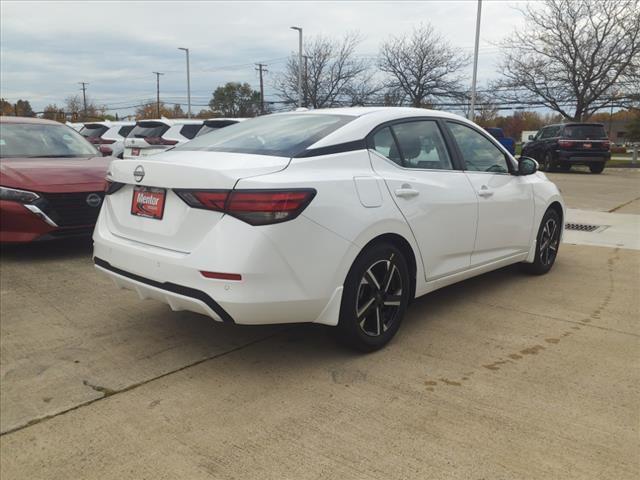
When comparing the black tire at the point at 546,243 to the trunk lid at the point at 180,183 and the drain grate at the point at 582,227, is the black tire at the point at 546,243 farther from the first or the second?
the trunk lid at the point at 180,183

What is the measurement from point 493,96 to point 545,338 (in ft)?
95.4

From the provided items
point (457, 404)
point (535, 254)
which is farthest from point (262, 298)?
point (535, 254)

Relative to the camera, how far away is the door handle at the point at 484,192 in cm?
427

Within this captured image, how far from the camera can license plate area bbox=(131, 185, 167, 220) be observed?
319 centimetres

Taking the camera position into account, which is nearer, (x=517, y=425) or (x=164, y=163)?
(x=517, y=425)

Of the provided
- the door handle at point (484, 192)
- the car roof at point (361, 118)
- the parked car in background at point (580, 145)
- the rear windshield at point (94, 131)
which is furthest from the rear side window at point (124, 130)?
the parked car in background at point (580, 145)

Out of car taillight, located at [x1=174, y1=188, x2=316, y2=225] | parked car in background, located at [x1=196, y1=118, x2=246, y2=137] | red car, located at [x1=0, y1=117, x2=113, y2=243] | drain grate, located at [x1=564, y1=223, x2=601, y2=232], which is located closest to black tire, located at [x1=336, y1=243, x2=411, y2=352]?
car taillight, located at [x1=174, y1=188, x2=316, y2=225]

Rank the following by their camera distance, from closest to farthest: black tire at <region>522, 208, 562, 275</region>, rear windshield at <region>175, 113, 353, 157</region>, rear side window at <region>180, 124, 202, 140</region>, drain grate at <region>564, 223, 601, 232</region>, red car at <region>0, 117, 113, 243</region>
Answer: rear windshield at <region>175, 113, 353, 157</region> → black tire at <region>522, 208, 562, 275</region> → red car at <region>0, 117, 113, 243</region> → drain grate at <region>564, 223, 601, 232</region> → rear side window at <region>180, 124, 202, 140</region>

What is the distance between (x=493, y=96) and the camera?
99.7 feet

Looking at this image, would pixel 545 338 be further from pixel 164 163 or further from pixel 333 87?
pixel 333 87

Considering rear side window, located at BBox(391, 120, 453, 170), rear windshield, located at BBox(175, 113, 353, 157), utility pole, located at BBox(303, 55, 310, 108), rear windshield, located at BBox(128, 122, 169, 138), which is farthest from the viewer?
utility pole, located at BBox(303, 55, 310, 108)

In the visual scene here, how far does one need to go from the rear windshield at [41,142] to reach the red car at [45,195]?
0.07 ft

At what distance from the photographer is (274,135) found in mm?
3602

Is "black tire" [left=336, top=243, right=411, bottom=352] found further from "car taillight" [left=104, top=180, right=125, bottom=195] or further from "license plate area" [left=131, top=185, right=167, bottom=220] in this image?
"car taillight" [left=104, top=180, right=125, bottom=195]
